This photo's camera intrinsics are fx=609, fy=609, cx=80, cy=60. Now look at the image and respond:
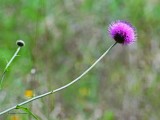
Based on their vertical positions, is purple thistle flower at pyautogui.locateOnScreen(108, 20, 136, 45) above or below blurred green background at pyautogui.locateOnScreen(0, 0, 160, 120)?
below

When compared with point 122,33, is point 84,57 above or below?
above

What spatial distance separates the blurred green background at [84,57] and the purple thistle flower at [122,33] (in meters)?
1.37

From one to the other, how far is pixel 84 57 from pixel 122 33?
254 cm

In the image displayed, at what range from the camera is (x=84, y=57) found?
4.68m

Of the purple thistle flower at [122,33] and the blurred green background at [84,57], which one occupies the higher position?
the blurred green background at [84,57]

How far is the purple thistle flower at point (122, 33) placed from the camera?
6.92 ft

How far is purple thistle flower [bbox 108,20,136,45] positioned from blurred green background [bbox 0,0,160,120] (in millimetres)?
1374

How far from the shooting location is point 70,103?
4.43m

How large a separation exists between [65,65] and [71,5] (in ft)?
2.00

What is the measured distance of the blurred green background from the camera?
159 inches

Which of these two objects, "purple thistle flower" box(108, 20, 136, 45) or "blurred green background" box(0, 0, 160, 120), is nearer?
"purple thistle flower" box(108, 20, 136, 45)

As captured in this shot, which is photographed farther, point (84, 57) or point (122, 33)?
point (84, 57)

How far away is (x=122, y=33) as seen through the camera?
2.13m

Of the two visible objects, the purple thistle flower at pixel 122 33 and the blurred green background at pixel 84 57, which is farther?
the blurred green background at pixel 84 57
